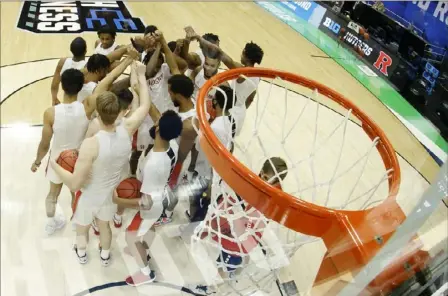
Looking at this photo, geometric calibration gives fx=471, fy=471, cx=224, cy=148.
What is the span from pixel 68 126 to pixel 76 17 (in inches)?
135

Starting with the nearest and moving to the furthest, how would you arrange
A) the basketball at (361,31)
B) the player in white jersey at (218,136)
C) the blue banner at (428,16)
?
the player in white jersey at (218,136), the blue banner at (428,16), the basketball at (361,31)

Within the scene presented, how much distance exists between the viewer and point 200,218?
8.39ft

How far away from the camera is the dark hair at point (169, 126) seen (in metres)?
1.99

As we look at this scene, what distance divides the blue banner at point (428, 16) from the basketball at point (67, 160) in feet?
12.7

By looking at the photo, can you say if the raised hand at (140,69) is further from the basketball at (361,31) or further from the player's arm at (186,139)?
the basketball at (361,31)

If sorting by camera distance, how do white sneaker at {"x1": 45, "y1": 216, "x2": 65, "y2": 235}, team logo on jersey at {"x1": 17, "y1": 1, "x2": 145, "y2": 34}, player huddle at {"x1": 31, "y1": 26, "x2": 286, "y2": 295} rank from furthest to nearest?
team logo on jersey at {"x1": 17, "y1": 1, "x2": 145, "y2": 34}
white sneaker at {"x1": 45, "y1": 216, "x2": 65, "y2": 235}
player huddle at {"x1": 31, "y1": 26, "x2": 286, "y2": 295}

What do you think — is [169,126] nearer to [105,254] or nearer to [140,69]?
[140,69]

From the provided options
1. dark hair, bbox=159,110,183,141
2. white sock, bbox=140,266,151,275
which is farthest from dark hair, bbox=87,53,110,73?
white sock, bbox=140,266,151,275

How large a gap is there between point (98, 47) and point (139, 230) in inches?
48.7

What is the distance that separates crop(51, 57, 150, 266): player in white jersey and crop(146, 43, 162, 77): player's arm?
1.07ft

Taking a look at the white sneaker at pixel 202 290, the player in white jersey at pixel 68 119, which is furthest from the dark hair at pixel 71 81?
the white sneaker at pixel 202 290

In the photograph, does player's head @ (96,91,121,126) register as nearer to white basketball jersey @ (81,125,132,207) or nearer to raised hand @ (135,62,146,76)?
white basketball jersey @ (81,125,132,207)

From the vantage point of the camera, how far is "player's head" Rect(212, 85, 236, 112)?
2217 mm

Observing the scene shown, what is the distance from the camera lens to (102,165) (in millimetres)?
1976
